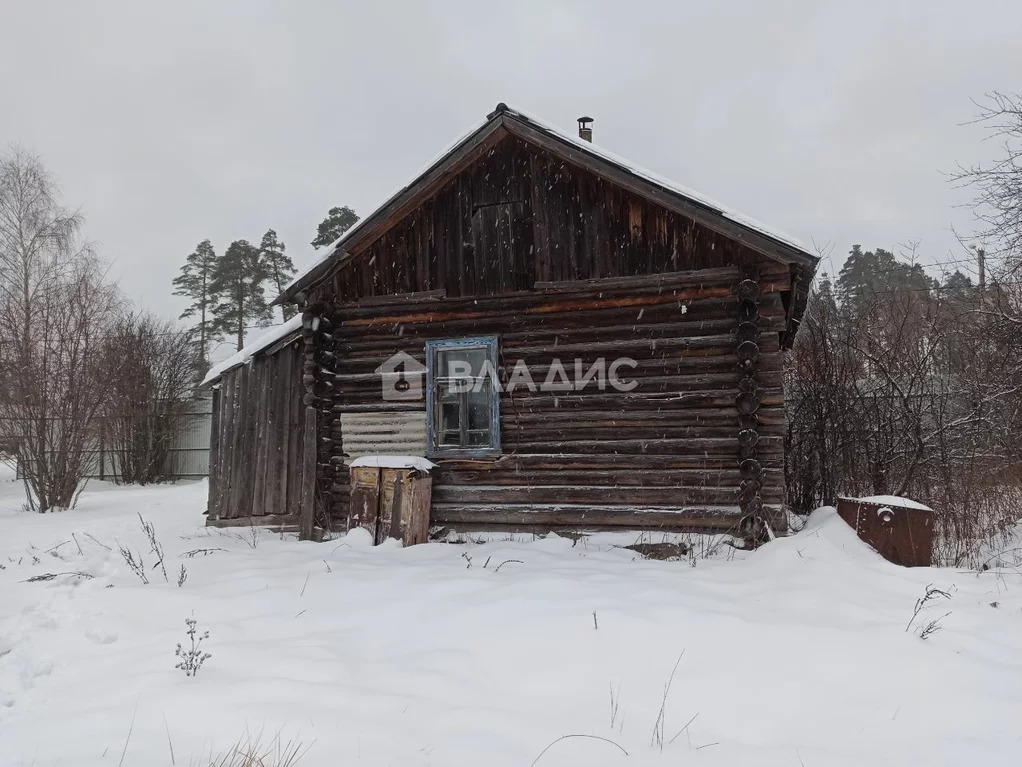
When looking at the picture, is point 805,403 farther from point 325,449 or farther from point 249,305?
point 249,305

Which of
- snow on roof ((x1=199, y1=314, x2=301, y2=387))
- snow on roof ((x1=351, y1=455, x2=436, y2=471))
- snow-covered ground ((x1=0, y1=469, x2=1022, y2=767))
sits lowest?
snow-covered ground ((x1=0, y1=469, x2=1022, y2=767))

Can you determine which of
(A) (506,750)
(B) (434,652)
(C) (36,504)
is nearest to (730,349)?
(B) (434,652)

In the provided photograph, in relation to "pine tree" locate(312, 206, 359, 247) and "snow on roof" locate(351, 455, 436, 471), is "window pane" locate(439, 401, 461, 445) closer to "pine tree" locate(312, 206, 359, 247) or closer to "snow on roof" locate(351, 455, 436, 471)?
"snow on roof" locate(351, 455, 436, 471)

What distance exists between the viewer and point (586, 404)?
26.2ft

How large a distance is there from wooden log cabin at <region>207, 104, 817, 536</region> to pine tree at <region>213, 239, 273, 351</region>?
32797 millimetres

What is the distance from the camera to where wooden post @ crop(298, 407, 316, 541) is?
28.1 ft

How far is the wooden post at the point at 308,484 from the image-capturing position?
856 centimetres

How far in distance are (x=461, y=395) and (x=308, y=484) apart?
246 centimetres

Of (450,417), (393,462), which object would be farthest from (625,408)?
(393,462)

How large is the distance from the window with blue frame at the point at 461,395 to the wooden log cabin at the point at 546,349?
0.03m

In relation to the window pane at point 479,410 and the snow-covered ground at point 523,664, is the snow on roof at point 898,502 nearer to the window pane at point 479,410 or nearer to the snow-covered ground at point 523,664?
the snow-covered ground at point 523,664

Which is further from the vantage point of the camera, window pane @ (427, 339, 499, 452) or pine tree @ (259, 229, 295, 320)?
pine tree @ (259, 229, 295, 320)

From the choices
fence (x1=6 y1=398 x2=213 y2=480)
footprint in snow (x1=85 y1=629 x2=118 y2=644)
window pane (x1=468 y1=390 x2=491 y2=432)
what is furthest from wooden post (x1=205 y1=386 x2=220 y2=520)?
fence (x1=6 y1=398 x2=213 y2=480)

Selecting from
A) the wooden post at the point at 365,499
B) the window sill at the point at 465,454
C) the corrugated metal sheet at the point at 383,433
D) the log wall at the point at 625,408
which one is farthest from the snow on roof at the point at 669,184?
the wooden post at the point at 365,499
